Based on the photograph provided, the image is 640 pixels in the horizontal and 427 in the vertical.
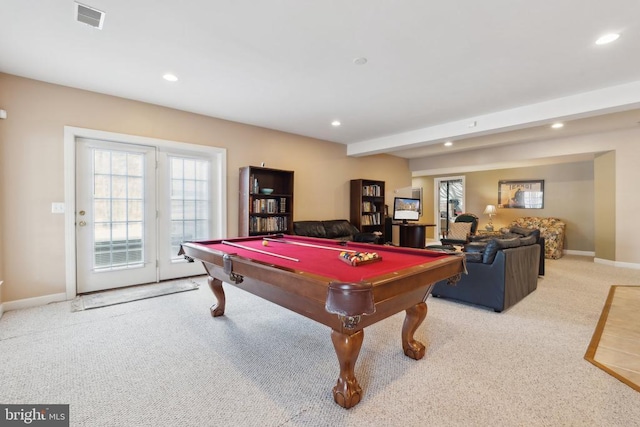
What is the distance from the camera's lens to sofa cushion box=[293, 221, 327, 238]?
5285mm

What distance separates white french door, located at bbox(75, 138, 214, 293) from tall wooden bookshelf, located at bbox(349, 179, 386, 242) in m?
3.18

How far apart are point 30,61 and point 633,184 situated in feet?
29.6

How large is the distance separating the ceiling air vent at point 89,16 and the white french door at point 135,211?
191 centimetres

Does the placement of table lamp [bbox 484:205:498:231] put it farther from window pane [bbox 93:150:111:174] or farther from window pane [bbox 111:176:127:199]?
window pane [bbox 93:150:111:174]

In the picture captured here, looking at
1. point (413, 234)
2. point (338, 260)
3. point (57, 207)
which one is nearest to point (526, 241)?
point (338, 260)

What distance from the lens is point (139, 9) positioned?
6.85 ft

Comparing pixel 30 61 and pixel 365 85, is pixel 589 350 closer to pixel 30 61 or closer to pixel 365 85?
pixel 365 85

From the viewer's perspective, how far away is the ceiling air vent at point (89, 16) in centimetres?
208

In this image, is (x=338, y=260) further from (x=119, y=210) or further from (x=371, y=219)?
(x=371, y=219)


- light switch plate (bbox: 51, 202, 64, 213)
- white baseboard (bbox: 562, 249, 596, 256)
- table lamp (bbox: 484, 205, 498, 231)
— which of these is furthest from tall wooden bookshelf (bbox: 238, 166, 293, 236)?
white baseboard (bbox: 562, 249, 596, 256)

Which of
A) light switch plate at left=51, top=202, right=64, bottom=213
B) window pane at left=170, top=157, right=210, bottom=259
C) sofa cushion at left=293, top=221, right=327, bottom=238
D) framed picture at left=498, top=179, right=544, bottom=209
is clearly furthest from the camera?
framed picture at left=498, top=179, right=544, bottom=209

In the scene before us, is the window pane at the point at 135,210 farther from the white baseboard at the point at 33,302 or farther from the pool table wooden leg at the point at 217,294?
the pool table wooden leg at the point at 217,294

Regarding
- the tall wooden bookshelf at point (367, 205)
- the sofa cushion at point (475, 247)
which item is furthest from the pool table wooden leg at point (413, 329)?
the tall wooden bookshelf at point (367, 205)

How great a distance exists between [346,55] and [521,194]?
7.30 meters
